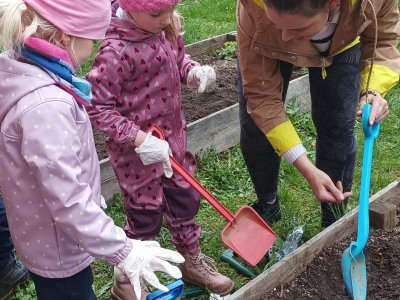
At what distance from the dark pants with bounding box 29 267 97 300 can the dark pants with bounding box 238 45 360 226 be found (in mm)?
1175

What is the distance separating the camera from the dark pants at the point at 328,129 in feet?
8.56

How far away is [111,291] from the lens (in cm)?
272

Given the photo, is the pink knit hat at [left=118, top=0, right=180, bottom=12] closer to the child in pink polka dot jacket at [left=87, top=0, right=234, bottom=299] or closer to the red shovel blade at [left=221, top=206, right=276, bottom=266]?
the child in pink polka dot jacket at [left=87, top=0, right=234, bottom=299]

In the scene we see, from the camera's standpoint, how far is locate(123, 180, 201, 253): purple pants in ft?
8.43

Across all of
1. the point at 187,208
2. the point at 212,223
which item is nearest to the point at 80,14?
the point at 187,208

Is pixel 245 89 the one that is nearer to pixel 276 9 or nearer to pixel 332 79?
pixel 332 79

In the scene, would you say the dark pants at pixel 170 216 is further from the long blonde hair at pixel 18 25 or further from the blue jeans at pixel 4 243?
the long blonde hair at pixel 18 25

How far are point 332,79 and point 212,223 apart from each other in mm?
1113

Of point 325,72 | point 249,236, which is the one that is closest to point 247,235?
point 249,236

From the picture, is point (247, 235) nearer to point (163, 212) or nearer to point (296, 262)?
point (296, 262)

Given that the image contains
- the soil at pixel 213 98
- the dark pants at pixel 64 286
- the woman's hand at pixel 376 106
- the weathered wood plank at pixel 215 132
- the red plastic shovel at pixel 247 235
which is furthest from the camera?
the soil at pixel 213 98

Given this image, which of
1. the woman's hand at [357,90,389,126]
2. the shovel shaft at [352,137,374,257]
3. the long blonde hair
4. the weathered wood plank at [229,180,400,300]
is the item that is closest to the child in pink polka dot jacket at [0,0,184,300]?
the long blonde hair

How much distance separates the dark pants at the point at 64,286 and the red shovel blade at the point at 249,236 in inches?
27.7

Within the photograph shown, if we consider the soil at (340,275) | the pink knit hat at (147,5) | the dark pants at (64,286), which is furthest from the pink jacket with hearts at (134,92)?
the soil at (340,275)
